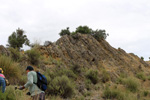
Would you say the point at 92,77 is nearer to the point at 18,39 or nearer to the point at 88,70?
the point at 88,70

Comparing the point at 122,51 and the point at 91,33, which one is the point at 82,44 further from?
the point at 122,51

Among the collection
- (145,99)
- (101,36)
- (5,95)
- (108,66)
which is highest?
(101,36)

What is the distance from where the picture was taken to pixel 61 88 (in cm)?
950

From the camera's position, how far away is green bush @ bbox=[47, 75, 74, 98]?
30.2 feet

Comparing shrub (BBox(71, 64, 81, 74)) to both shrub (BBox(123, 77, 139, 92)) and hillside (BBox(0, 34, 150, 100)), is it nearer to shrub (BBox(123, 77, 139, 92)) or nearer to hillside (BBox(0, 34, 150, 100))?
hillside (BBox(0, 34, 150, 100))

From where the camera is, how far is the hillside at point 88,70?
10.0 meters

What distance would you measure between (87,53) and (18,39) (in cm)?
955

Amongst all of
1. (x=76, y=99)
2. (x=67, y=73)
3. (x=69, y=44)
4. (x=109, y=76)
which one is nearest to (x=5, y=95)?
(x=76, y=99)

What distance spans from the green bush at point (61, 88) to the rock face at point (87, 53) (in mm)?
5016

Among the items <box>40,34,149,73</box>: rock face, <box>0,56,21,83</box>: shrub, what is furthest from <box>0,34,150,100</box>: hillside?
<box>0,56,21,83</box>: shrub

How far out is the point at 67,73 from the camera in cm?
1237

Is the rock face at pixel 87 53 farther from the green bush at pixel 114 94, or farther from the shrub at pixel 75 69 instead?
the green bush at pixel 114 94

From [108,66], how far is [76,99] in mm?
9614

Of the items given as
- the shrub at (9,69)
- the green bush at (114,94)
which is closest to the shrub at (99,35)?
the green bush at (114,94)
